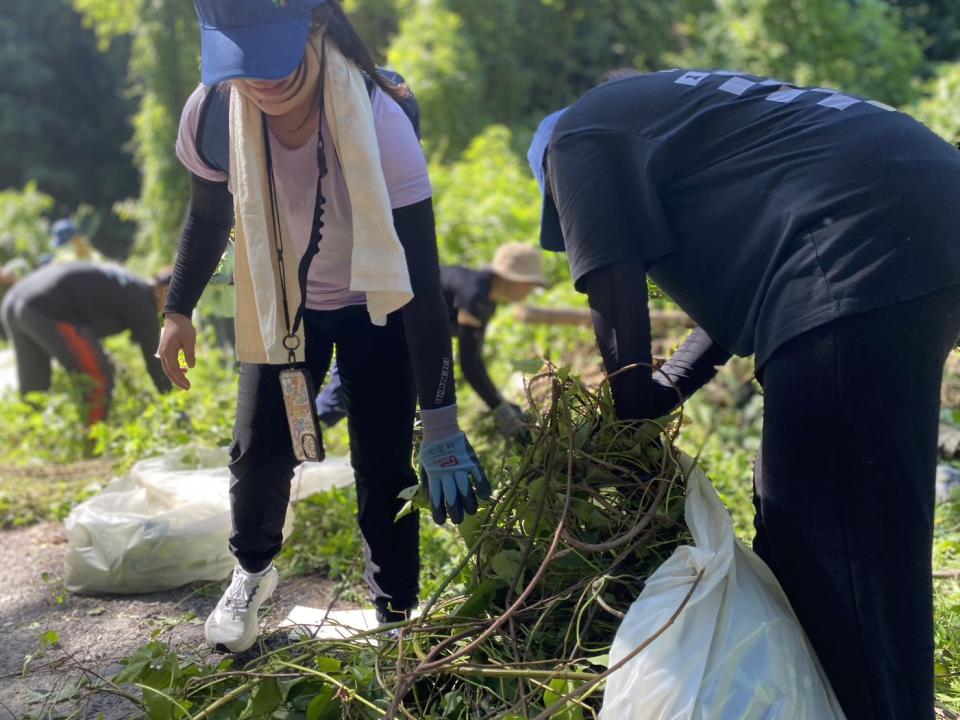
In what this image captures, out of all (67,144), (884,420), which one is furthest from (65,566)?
(67,144)

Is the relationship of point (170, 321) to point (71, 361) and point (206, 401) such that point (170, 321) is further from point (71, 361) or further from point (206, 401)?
point (71, 361)

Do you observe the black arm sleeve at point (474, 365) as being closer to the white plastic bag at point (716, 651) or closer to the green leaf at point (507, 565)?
the green leaf at point (507, 565)

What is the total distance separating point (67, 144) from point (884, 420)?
2418cm

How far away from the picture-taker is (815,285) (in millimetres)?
1670

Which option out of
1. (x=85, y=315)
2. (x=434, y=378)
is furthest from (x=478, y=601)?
(x=85, y=315)

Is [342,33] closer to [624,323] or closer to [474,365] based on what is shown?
[624,323]

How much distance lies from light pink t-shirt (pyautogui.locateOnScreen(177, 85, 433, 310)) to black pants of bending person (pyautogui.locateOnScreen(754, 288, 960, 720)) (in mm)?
923

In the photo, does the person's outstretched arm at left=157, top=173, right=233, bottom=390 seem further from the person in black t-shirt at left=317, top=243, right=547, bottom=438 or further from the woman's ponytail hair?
the person in black t-shirt at left=317, top=243, right=547, bottom=438

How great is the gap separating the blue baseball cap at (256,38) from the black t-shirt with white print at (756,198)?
22.7 inches

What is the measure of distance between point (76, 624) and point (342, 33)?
6.85 feet

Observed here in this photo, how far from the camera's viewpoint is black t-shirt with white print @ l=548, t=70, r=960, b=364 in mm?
1643

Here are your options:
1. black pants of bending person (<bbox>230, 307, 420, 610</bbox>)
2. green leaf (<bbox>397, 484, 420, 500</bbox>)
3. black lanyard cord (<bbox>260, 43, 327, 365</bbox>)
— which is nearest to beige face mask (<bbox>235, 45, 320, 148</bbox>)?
black lanyard cord (<bbox>260, 43, 327, 365</bbox>)

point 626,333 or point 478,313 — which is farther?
point 478,313

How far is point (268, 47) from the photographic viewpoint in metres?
1.93
